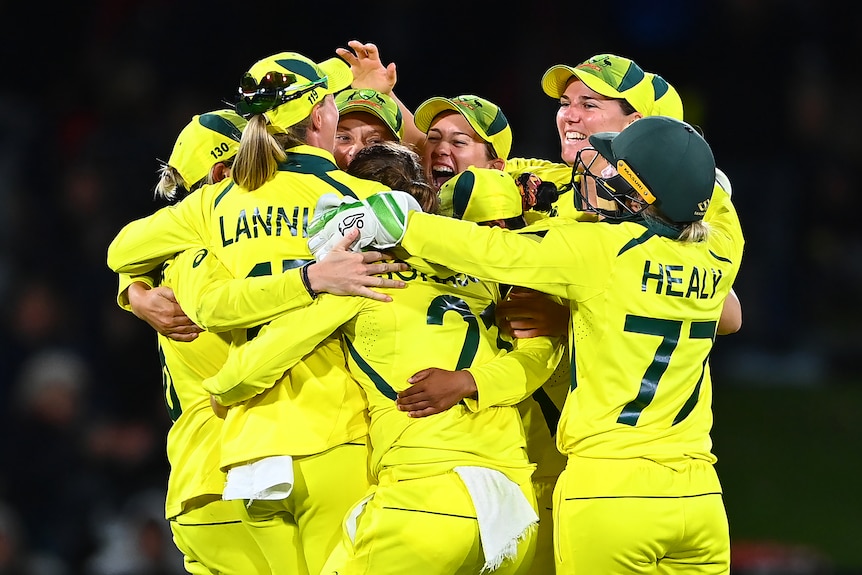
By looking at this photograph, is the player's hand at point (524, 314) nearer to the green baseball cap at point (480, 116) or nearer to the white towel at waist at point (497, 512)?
the white towel at waist at point (497, 512)

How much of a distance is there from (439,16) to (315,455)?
246 inches

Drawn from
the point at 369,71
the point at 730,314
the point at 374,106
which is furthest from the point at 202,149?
the point at 730,314

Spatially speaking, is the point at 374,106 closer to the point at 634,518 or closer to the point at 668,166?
the point at 668,166

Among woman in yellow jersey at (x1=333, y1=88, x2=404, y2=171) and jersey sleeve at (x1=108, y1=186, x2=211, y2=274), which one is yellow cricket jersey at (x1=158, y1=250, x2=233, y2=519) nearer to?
jersey sleeve at (x1=108, y1=186, x2=211, y2=274)

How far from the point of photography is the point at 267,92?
376cm

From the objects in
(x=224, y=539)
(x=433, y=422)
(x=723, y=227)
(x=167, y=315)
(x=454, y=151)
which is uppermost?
(x=454, y=151)

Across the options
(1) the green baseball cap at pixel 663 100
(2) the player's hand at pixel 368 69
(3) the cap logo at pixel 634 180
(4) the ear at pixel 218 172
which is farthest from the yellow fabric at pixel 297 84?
(1) the green baseball cap at pixel 663 100

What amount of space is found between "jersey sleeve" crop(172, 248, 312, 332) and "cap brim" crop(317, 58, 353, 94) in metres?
0.65

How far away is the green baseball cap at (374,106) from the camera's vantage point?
14.5 feet

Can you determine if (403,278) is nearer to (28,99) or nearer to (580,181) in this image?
(580,181)

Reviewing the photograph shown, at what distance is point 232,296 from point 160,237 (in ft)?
1.57

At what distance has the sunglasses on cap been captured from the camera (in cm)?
375

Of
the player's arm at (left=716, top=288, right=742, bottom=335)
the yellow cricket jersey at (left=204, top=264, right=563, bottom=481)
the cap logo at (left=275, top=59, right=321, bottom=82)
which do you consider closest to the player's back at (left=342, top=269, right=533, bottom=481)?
the yellow cricket jersey at (left=204, top=264, right=563, bottom=481)

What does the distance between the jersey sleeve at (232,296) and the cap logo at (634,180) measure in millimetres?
877
